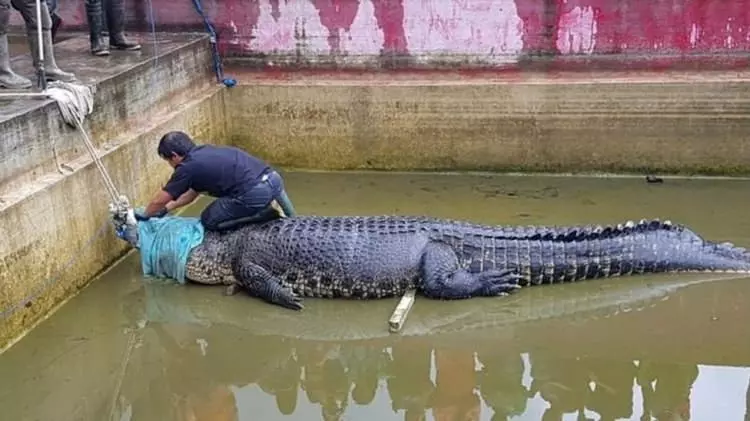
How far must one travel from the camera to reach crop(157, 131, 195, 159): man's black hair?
550cm

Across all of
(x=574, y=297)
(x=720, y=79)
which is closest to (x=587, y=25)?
(x=720, y=79)

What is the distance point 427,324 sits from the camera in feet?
17.0

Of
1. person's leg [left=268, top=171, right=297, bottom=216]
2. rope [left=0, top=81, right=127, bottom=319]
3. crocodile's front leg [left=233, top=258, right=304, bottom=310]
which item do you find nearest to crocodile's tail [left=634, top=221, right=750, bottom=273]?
crocodile's front leg [left=233, top=258, right=304, bottom=310]

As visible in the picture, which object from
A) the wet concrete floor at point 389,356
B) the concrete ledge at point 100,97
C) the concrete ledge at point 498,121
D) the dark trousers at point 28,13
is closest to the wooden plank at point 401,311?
the wet concrete floor at point 389,356

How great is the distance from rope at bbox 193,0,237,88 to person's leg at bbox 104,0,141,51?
78 cm

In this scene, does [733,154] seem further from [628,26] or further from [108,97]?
[108,97]

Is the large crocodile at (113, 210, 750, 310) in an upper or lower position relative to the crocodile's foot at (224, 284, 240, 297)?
upper

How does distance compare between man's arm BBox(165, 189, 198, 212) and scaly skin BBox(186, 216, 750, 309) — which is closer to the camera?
scaly skin BBox(186, 216, 750, 309)

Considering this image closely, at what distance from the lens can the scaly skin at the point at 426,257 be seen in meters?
5.42

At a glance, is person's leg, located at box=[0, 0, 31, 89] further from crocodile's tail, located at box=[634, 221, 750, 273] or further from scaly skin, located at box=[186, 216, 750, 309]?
crocodile's tail, located at box=[634, 221, 750, 273]

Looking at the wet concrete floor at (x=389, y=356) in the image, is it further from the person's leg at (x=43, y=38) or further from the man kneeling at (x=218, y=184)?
the person's leg at (x=43, y=38)

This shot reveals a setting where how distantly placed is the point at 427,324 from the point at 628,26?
3.84 meters

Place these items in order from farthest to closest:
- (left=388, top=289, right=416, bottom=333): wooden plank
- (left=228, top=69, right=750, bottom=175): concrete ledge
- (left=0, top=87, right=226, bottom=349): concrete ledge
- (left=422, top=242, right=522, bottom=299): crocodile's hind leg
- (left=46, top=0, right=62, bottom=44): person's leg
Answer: (left=46, top=0, right=62, bottom=44): person's leg, (left=228, top=69, right=750, bottom=175): concrete ledge, (left=422, top=242, right=522, bottom=299): crocodile's hind leg, (left=388, top=289, right=416, bottom=333): wooden plank, (left=0, top=87, right=226, bottom=349): concrete ledge

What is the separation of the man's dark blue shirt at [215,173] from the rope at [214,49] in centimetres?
258
